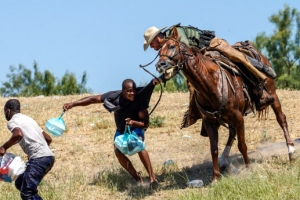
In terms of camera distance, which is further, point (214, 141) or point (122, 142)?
point (214, 141)

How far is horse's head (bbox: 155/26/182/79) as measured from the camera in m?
8.19

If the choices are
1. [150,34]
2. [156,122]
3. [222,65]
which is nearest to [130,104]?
[150,34]

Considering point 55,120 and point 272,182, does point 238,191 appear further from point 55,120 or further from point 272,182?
point 55,120

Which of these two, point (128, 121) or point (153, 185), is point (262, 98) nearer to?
point (153, 185)

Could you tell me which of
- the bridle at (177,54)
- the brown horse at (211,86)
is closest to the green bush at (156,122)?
the brown horse at (211,86)

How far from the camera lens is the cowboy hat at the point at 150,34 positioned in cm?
898

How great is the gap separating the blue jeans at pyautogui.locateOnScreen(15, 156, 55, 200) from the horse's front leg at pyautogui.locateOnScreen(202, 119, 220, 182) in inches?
97.4

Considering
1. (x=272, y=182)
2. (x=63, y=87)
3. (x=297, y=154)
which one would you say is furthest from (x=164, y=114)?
(x=63, y=87)

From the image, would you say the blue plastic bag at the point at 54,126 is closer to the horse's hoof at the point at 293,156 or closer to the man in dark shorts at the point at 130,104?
the man in dark shorts at the point at 130,104

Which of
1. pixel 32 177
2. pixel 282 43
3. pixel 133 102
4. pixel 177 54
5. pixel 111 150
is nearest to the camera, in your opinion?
pixel 32 177

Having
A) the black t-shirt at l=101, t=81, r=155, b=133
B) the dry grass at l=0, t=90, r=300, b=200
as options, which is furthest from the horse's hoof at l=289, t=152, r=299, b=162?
the black t-shirt at l=101, t=81, r=155, b=133

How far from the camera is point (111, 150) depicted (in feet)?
39.2

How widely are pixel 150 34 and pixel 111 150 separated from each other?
3537 mm

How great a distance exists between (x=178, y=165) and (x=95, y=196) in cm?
196
